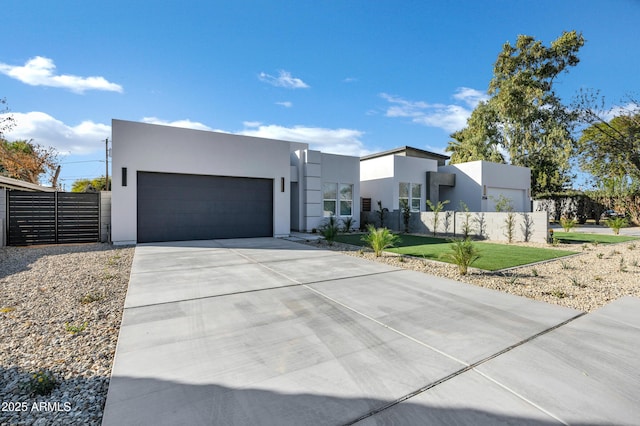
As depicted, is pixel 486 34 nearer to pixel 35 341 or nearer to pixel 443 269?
pixel 443 269

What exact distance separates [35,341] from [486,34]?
1708 cm

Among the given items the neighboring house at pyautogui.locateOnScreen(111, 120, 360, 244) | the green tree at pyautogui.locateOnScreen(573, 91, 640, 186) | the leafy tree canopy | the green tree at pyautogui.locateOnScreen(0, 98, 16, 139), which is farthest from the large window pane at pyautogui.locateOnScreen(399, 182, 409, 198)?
the leafy tree canopy

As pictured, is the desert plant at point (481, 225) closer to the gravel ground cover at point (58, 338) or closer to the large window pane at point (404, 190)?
the large window pane at point (404, 190)

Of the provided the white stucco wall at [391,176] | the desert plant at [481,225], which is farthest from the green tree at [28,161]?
the desert plant at [481,225]

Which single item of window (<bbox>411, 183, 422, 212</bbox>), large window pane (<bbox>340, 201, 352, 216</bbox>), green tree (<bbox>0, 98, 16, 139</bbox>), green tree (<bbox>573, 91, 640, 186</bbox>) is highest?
green tree (<bbox>0, 98, 16, 139</bbox>)

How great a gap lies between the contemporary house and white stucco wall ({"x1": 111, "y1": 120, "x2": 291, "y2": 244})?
0.09 ft

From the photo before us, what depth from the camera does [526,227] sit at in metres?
11.3

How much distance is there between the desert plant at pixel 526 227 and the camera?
11.2m

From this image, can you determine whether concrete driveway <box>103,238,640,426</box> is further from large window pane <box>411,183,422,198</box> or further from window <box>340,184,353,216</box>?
large window pane <box>411,183,422,198</box>

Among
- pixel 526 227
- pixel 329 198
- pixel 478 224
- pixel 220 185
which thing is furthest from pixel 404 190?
pixel 220 185

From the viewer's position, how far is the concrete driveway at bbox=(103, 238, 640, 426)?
1.92 meters

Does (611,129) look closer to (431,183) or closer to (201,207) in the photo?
(431,183)

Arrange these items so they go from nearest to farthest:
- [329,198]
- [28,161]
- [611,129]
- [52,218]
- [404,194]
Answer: [52,218]
[611,129]
[329,198]
[404,194]
[28,161]

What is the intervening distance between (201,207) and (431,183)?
42.9 ft
